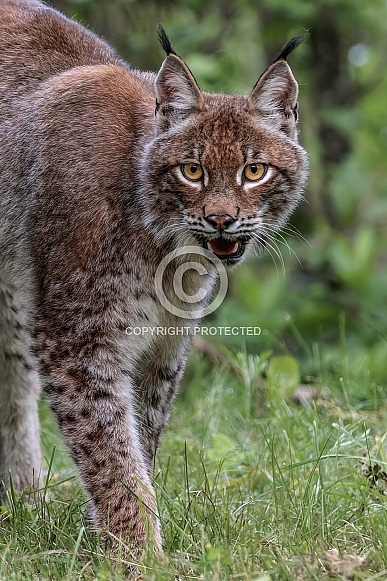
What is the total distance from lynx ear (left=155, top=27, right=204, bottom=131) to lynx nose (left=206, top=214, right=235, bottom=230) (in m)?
0.54

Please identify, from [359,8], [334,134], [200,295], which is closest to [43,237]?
[200,295]

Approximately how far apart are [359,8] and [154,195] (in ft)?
14.7

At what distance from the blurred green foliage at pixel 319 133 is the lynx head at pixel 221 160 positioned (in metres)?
2.39

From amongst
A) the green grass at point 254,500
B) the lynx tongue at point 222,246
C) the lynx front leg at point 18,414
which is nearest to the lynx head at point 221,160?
the lynx tongue at point 222,246

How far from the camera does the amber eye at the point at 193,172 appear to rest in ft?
13.3

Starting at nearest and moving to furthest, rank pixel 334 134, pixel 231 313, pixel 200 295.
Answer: pixel 200 295 → pixel 231 313 → pixel 334 134

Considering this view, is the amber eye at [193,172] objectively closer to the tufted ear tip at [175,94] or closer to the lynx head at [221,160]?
the lynx head at [221,160]

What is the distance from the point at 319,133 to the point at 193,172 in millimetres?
5991

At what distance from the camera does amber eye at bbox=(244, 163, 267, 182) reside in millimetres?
4082

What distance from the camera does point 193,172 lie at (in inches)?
160

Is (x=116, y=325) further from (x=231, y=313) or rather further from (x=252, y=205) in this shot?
(x=231, y=313)

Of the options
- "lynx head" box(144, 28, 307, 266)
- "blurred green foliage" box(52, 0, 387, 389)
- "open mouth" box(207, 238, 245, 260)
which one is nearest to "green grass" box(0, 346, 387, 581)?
"open mouth" box(207, 238, 245, 260)

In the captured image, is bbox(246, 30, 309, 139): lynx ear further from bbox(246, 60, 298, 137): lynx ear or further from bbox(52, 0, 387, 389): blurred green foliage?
bbox(52, 0, 387, 389): blurred green foliage

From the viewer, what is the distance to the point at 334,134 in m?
9.74
